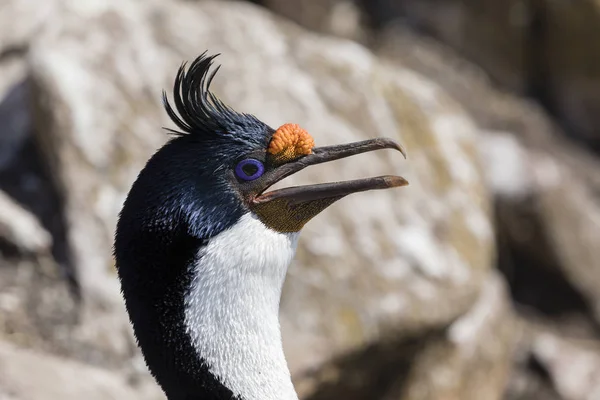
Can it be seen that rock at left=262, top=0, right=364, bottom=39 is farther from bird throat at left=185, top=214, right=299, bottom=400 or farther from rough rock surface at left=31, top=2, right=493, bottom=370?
bird throat at left=185, top=214, right=299, bottom=400

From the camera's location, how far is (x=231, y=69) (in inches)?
209

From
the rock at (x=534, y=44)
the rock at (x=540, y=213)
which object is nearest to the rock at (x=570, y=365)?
the rock at (x=540, y=213)

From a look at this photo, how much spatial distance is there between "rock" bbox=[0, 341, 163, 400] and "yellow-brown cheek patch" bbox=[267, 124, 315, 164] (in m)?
1.64

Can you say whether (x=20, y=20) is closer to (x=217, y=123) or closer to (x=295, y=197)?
(x=217, y=123)

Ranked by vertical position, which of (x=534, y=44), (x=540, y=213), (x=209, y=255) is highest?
(x=534, y=44)

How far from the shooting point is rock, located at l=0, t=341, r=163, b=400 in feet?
11.7

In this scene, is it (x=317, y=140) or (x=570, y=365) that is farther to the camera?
(x=570, y=365)

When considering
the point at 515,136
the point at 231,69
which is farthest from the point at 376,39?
the point at 231,69

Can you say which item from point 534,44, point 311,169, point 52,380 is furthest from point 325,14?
point 52,380

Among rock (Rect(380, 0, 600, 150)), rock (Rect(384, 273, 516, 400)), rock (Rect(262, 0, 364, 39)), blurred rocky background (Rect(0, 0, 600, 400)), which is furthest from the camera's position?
rock (Rect(380, 0, 600, 150))

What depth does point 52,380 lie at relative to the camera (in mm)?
3707

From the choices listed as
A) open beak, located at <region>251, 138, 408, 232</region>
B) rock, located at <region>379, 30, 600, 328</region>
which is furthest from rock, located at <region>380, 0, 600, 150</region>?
open beak, located at <region>251, 138, 408, 232</region>

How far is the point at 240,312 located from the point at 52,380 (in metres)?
1.58

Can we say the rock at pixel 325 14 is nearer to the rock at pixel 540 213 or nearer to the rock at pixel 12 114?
the rock at pixel 540 213
